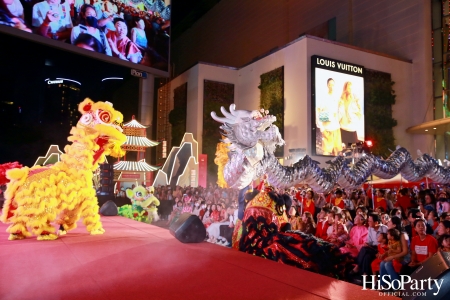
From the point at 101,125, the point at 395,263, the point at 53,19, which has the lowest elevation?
the point at 395,263

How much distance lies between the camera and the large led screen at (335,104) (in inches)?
455

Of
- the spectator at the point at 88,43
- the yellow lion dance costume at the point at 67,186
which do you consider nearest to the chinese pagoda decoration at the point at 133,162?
the spectator at the point at 88,43

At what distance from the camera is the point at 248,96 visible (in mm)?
14945

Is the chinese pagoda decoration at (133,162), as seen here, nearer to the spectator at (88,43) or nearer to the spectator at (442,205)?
the spectator at (88,43)

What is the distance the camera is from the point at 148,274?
2.70 meters

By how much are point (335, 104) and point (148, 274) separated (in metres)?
10.4

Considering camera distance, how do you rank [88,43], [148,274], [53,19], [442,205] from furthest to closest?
1. [88,43]
2. [53,19]
3. [442,205]
4. [148,274]

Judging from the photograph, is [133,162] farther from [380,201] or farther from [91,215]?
[380,201]

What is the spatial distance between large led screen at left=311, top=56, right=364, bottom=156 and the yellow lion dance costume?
806 cm

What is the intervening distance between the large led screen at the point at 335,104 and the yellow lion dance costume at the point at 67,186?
317 inches

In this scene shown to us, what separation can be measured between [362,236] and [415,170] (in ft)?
3.83

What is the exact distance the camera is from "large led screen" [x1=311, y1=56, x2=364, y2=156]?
1155 centimetres

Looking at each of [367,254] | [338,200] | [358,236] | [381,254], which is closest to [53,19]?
[338,200]

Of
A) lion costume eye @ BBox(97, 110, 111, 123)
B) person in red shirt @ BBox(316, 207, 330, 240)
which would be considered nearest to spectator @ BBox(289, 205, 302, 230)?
person in red shirt @ BBox(316, 207, 330, 240)
